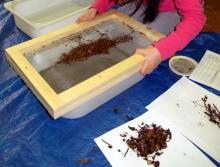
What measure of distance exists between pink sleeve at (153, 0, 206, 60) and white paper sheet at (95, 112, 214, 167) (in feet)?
0.92

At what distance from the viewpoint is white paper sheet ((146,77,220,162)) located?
2.52 feet

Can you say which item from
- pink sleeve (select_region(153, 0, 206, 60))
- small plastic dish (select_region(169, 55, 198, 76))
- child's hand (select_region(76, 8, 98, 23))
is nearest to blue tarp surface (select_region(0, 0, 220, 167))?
small plastic dish (select_region(169, 55, 198, 76))

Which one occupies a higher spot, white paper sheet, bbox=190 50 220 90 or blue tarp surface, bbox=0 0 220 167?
white paper sheet, bbox=190 50 220 90

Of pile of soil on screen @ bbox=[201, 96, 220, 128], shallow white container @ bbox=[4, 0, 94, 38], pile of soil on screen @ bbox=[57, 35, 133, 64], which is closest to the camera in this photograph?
pile of soil on screen @ bbox=[201, 96, 220, 128]

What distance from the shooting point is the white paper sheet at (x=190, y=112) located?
769mm

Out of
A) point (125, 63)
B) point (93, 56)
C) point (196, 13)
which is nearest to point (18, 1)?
point (93, 56)

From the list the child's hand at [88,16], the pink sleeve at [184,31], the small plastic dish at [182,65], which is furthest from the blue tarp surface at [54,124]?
the child's hand at [88,16]

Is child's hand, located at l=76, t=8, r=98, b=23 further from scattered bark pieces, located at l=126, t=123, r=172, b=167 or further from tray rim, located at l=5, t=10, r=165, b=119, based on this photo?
scattered bark pieces, located at l=126, t=123, r=172, b=167

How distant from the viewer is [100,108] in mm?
866

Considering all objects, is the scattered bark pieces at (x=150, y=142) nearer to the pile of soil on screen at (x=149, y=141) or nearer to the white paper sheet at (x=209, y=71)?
the pile of soil on screen at (x=149, y=141)

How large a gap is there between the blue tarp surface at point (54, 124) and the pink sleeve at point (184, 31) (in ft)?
0.47

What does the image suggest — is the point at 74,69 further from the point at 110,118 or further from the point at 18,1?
→ the point at 18,1

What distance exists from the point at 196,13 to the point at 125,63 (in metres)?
0.37

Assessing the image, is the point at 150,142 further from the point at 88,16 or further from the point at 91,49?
the point at 88,16
